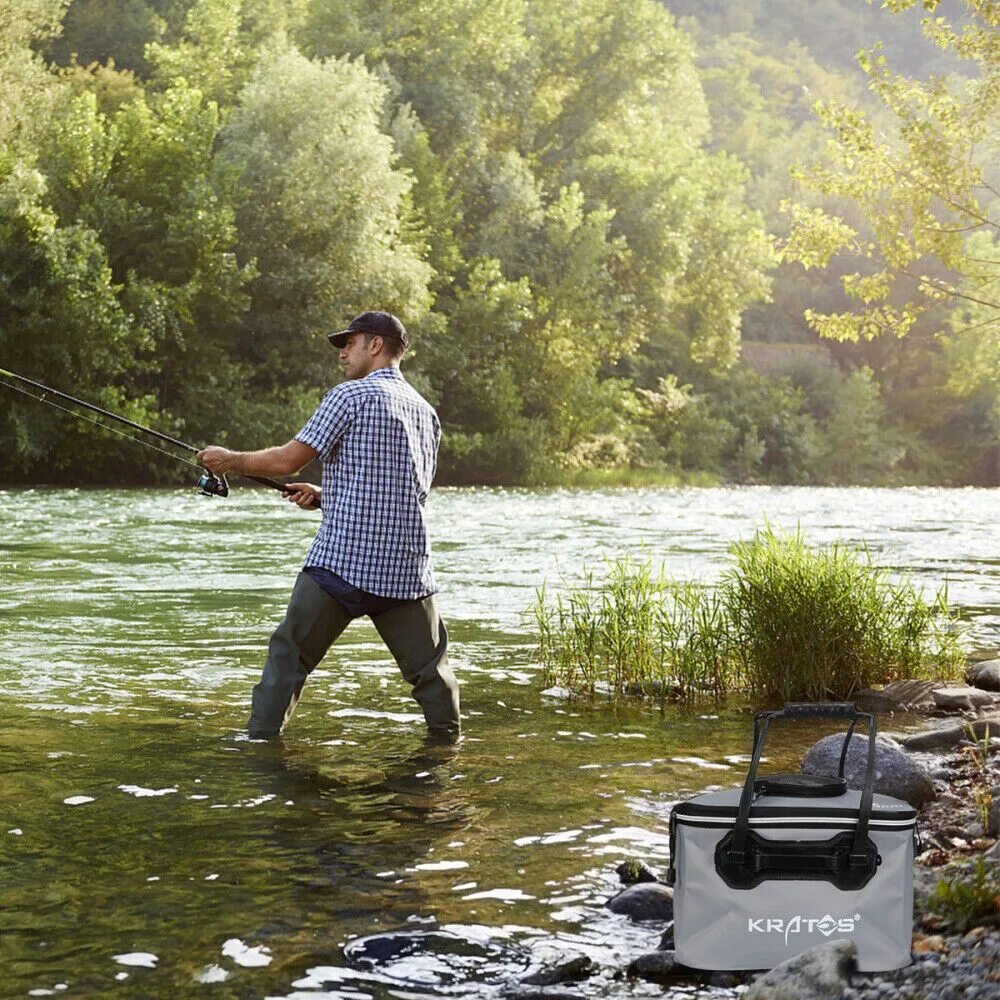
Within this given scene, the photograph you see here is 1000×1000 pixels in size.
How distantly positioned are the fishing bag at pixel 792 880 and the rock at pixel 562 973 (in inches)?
16.9

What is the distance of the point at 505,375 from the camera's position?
46.1m

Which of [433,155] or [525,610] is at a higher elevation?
[433,155]

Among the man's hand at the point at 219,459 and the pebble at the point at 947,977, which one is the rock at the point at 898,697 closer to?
the man's hand at the point at 219,459

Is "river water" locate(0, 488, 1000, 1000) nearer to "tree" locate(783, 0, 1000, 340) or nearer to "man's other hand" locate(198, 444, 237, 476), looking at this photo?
"man's other hand" locate(198, 444, 237, 476)

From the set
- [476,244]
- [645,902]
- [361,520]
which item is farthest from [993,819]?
[476,244]

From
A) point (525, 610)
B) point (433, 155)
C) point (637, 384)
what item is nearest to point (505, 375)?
point (433, 155)

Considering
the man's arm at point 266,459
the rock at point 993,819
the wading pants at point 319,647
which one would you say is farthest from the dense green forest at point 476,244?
the rock at point 993,819

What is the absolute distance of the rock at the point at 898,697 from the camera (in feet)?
28.8

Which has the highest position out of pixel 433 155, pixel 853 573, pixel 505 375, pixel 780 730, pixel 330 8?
pixel 330 8

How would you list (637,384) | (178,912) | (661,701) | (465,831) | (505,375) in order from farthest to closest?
(637,384) → (505,375) → (661,701) → (465,831) → (178,912)

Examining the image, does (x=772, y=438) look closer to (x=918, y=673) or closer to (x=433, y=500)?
(x=433, y=500)

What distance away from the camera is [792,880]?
12.9 ft

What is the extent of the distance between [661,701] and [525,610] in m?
4.16

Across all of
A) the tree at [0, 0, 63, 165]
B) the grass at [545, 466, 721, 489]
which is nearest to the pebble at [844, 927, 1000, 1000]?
the tree at [0, 0, 63, 165]
